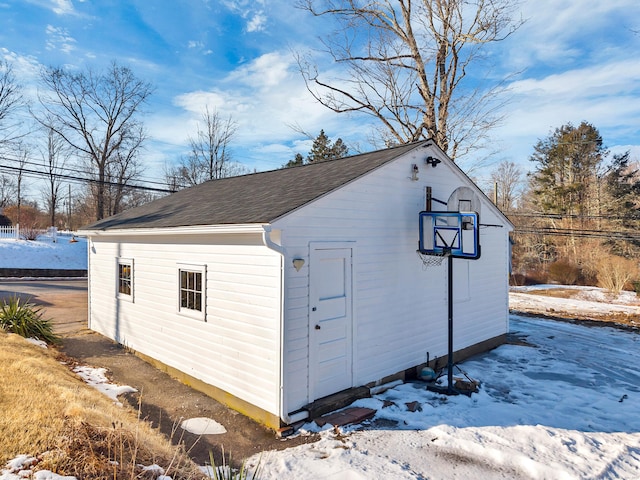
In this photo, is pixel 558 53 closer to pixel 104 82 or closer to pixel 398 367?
pixel 398 367

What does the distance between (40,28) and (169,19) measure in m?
5.26

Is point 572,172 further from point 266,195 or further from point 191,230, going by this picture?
point 191,230

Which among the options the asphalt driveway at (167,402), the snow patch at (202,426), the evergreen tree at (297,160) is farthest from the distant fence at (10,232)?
the snow patch at (202,426)

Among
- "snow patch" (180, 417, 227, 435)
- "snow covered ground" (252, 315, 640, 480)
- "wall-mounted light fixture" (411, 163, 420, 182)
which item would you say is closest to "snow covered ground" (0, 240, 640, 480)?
"snow covered ground" (252, 315, 640, 480)

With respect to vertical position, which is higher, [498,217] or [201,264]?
[498,217]

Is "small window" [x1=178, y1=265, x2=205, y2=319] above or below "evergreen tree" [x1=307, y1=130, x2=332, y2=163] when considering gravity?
below

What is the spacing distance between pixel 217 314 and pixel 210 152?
25760mm

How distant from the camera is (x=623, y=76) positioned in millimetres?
12961

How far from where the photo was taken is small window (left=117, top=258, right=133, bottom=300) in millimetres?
7961

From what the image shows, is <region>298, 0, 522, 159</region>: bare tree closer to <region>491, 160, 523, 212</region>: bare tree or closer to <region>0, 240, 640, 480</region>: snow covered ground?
<region>0, 240, 640, 480</region>: snow covered ground

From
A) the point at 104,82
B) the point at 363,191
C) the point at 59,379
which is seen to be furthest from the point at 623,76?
the point at 104,82

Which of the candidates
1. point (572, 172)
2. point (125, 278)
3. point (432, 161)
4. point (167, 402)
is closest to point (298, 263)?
point (167, 402)

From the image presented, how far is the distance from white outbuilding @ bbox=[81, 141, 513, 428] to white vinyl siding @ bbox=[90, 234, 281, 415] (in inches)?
0.9

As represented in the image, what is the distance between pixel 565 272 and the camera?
22938mm
